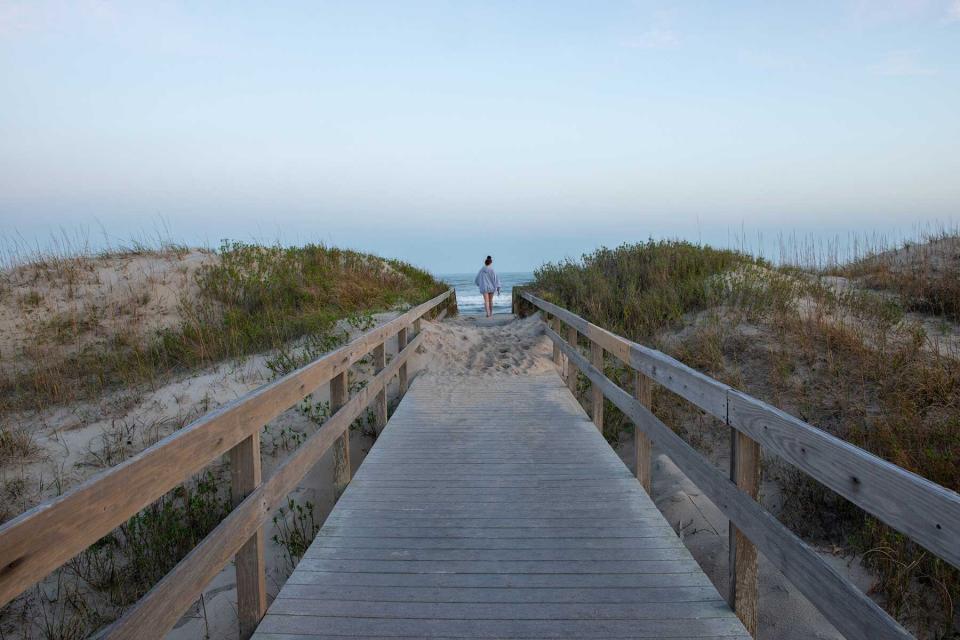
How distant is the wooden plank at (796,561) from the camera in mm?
1593

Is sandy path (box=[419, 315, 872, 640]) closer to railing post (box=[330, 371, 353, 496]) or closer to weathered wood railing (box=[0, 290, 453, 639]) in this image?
railing post (box=[330, 371, 353, 496])

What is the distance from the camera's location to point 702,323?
8711 millimetres

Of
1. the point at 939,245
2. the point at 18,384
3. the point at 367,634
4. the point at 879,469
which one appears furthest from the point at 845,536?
the point at 939,245

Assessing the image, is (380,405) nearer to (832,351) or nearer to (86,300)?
(832,351)

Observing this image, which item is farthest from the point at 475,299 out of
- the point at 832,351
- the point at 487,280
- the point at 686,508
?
the point at 686,508

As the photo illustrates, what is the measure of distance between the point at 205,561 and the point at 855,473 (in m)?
2.10

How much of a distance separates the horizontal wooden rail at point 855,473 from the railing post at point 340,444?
95.7 inches

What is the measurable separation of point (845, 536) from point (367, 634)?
350 centimetres

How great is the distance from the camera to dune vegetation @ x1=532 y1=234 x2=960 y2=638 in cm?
379

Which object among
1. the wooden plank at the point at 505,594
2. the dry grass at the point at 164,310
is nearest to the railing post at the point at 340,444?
the wooden plank at the point at 505,594

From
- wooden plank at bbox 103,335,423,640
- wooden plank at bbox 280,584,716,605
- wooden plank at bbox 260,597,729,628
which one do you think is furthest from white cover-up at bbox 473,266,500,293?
wooden plank at bbox 260,597,729,628

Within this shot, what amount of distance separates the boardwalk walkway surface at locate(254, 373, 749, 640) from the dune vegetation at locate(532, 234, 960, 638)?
1.49m

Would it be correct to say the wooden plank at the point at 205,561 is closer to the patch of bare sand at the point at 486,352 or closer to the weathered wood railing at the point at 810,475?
the weathered wood railing at the point at 810,475

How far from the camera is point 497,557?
10.2ft
